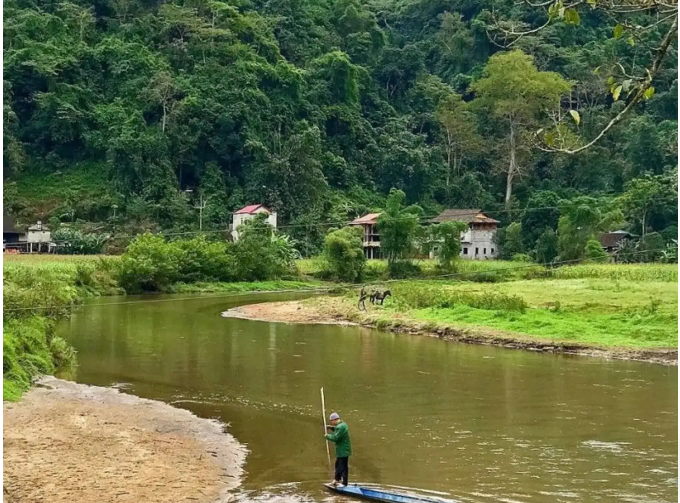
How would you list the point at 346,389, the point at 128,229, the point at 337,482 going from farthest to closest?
the point at 128,229 → the point at 346,389 → the point at 337,482

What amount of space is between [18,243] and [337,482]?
52517 millimetres

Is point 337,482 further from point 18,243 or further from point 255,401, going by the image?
point 18,243

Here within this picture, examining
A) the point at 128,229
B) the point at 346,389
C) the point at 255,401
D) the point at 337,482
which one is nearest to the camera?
the point at 337,482

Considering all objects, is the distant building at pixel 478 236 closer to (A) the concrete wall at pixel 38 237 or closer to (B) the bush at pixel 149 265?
(B) the bush at pixel 149 265

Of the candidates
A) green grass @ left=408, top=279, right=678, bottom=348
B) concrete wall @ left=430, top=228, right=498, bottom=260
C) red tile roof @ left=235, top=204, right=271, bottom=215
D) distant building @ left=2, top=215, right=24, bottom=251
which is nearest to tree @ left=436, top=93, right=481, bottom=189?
concrete wall @ left=430, top=228, right=498, bottom=260

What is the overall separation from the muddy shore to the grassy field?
247mm

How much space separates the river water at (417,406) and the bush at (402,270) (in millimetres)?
24095

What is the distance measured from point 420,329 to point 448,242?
23.7 meters

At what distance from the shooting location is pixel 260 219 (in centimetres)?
5706

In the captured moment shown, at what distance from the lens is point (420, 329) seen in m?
31.3

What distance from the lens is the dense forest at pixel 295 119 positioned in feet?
226

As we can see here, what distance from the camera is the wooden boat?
11312 millimetres

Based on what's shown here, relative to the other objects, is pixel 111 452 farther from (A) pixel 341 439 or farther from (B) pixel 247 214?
(B) pixel 247 214

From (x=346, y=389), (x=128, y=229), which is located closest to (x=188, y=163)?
(x=128, y=229)
